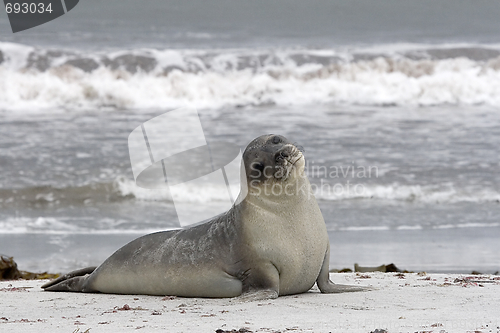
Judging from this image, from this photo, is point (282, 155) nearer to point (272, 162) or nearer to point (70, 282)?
point (272, 162)

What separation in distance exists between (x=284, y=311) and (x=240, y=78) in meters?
14.9

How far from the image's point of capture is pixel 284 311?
4.02 meters

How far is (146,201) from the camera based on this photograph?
10.6 metres

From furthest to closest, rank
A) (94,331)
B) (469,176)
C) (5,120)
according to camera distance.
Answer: (5,120) < (469,176) < (94,331)

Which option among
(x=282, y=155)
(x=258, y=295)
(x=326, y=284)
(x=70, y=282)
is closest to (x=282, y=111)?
(x=70, y=282)

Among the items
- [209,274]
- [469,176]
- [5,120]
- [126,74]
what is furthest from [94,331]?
[126,74]

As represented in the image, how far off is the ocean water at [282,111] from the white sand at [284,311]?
90.2 inches

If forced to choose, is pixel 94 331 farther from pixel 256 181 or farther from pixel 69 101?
pixel 69 101

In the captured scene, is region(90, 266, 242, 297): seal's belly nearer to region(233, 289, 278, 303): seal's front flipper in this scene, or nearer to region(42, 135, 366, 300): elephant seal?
region(42, 135, 366, 300): elephant seal

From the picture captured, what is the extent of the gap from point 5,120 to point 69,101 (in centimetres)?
194

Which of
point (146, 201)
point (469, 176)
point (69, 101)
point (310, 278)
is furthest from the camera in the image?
point (69, 101)

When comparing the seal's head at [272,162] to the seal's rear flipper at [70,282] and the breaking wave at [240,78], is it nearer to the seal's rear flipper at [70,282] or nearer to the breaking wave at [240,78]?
the seal's rear flipper at [70,282]

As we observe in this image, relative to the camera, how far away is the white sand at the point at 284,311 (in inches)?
140

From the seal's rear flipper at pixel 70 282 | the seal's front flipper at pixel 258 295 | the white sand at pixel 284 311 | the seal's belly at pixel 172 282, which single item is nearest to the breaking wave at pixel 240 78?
the seal's rear flipper at pixel 70 282
